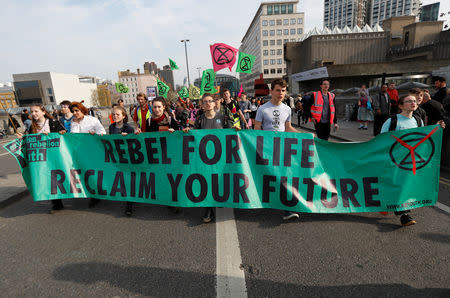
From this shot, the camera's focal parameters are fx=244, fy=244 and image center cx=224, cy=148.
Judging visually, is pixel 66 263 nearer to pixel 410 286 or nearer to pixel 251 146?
pixel 251 146

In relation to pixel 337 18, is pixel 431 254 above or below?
below

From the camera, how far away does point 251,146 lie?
11.3ft

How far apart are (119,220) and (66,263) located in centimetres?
103

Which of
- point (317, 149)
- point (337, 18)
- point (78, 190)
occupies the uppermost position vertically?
point (337, 18)

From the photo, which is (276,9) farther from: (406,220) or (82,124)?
(406,220)

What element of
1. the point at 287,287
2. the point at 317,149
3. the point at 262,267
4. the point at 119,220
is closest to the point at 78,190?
the point at 119,220

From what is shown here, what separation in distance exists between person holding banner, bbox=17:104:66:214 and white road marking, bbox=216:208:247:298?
111 inches

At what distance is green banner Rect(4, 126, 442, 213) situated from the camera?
3240 mm

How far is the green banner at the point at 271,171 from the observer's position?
324cm

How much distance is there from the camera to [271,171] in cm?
341

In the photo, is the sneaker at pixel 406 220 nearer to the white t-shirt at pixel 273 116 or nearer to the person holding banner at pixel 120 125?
the white t-shirt at pixel 273 116

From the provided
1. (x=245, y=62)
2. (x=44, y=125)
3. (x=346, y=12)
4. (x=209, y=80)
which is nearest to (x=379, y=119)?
(x=245, y=62)

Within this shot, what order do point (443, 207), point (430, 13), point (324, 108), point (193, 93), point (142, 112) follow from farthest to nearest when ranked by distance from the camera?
point (430, 13) → point (193, 93) → point (142, 112) → point (324, 108) → point (443, 207)

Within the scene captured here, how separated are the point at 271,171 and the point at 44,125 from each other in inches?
154
